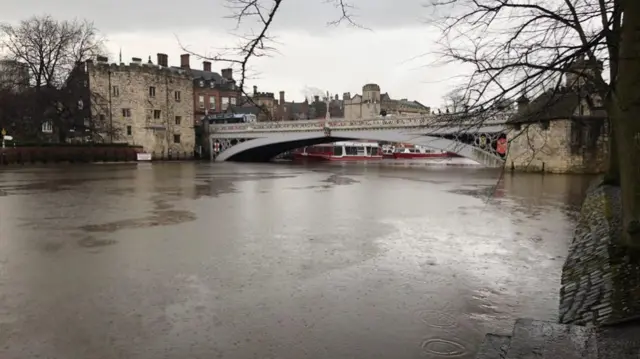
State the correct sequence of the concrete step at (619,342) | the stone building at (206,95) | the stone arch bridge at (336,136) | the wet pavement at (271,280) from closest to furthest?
the concrete step at (619,342), the wet pavement at (271,280), the stone arch bridge at (336,136), the stone building at (206,95)

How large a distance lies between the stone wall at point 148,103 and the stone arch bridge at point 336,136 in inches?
154

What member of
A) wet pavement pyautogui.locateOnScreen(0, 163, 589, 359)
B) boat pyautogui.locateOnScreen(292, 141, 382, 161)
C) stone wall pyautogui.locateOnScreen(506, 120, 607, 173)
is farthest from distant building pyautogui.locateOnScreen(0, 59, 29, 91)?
stone wall pyautogui.locateOnScreen(506, 120, 607, 173)

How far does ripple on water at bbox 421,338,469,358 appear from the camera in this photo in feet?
14.0

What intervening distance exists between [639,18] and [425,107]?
95.5m

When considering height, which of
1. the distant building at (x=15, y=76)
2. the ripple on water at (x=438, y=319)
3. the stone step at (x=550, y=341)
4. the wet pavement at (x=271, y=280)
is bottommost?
the ripple on water at (x=438, y=319)

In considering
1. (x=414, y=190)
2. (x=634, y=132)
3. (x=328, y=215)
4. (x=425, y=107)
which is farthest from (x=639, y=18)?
(x=425, y=107)

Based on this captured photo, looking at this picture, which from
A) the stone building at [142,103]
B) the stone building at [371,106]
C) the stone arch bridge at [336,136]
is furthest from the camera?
the stone building at [371,106]

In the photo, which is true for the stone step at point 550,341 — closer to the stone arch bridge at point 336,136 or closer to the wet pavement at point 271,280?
the wet pavement at point 271,280

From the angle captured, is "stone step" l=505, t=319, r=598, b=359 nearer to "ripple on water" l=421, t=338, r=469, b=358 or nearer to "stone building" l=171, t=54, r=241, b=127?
"ripple on water" l=421, t=338, r=469, b=358

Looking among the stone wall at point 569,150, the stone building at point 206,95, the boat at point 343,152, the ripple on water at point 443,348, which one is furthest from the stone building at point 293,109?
the ripple on water at point 443,348

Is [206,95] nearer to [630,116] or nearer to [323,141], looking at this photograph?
[323,141]

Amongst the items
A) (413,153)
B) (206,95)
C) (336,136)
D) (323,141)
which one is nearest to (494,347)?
(336,136)

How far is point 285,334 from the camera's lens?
185 inches

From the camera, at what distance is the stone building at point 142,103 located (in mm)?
51094
